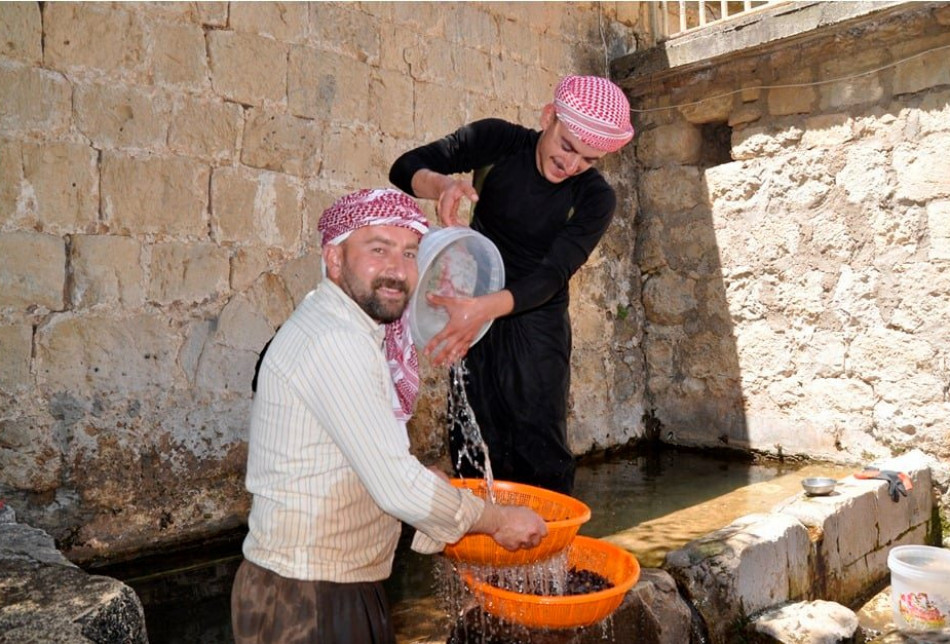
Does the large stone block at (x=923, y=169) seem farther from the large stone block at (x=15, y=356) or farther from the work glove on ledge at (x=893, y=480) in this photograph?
the large stone block at (x=15, y=356)

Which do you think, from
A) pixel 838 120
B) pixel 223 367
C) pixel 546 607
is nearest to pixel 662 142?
pixel 838 120

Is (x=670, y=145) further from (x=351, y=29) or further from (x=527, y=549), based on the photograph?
(x=527, y=549)

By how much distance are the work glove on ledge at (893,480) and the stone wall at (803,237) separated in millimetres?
511

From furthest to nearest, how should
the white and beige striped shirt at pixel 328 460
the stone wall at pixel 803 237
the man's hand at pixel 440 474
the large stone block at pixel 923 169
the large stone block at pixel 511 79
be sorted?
1. the large stone block at pixel 511 79
2. the stone wall at pixel 803 237
3. the large stone block at pixel 923 169
4. the man's hand at pixel 440 474
5. the white and beige striped shirt at pixel 328 460

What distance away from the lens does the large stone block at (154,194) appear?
131 inches

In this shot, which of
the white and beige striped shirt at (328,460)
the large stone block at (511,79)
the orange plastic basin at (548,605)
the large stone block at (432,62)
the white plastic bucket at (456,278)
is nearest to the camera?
the white and beige striped shirt at (328,460)

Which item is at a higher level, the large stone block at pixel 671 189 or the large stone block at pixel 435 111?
the large stone block at pixel 435 111

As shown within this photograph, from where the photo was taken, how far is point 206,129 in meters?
3.61

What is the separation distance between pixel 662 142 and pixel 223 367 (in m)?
3.32

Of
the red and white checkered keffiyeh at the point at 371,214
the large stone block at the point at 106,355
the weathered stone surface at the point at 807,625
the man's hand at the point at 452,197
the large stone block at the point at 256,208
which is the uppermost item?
the large stone block at the point at 256,208

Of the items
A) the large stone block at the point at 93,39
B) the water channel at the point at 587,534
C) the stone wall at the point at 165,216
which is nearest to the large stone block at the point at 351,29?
the stone wall at the point at 165,216

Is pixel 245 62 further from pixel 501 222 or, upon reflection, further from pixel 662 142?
pixel 662 142

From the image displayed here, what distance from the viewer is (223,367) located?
3.70 meters

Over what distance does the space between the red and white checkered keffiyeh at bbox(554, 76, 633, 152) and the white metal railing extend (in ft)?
9.10
